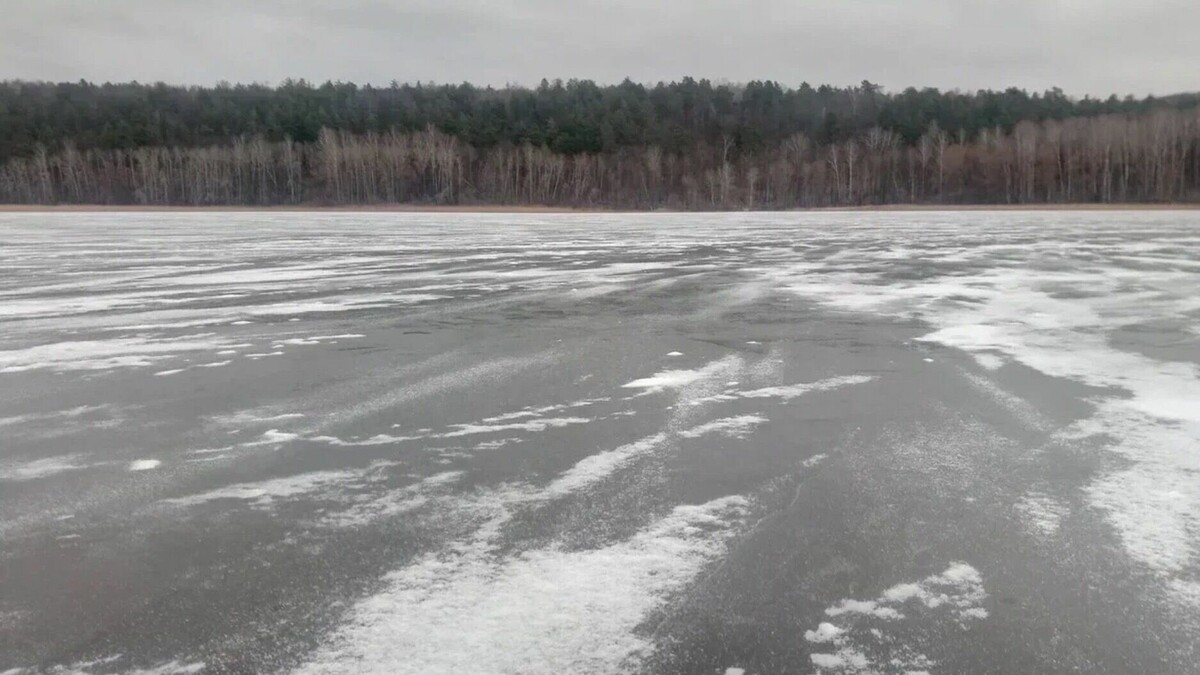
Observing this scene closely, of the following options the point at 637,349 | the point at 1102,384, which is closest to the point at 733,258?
the point at 637,349

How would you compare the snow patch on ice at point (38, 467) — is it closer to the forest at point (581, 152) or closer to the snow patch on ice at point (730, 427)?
the snow patch on ice at point (730, 427)

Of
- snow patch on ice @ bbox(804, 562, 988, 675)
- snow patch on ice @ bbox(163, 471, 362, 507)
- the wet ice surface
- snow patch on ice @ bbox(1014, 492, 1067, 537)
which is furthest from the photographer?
snow patch on ice @ bbox(163, 471, 362, 507)

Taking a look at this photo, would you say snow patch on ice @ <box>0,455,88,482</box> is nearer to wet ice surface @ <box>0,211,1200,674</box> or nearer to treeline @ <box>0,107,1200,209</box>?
wet ice surface @ <box>0,211,1200,674</box>

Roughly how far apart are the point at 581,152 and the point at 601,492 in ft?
306

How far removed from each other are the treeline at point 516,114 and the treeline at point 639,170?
212 cm

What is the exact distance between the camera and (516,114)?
109 m

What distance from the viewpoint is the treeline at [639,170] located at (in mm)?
83750

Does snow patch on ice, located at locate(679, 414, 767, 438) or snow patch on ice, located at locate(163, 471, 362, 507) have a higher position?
snow patch on ice, located at locate(163, 471, 362, 507)

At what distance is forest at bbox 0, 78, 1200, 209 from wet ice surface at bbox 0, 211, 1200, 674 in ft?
224

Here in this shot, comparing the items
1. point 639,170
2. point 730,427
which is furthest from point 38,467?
point 639,170

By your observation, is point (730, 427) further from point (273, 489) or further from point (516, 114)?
point (516, 114)

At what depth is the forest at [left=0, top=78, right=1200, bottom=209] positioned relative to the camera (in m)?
85.0

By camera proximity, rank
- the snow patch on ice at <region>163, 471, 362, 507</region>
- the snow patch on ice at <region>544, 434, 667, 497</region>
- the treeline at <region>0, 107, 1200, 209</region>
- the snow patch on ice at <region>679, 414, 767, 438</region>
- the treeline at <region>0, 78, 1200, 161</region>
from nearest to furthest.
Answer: the snow patch on ice at <region>163, 471, 362, 507</region> → the snow patch on ice at <region>544, 434, 667, 497</region> → the snow patch on ice at <region>679, 414, 767, 438</region> → the treeline at <region>0, 107, 1200, 209</region> → the treeline at <region>0, 78, 1200, 161</region>

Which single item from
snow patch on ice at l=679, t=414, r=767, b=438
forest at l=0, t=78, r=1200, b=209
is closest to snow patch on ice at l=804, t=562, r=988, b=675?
snow patch on ice at l=679, t=414, r=767, b=438
